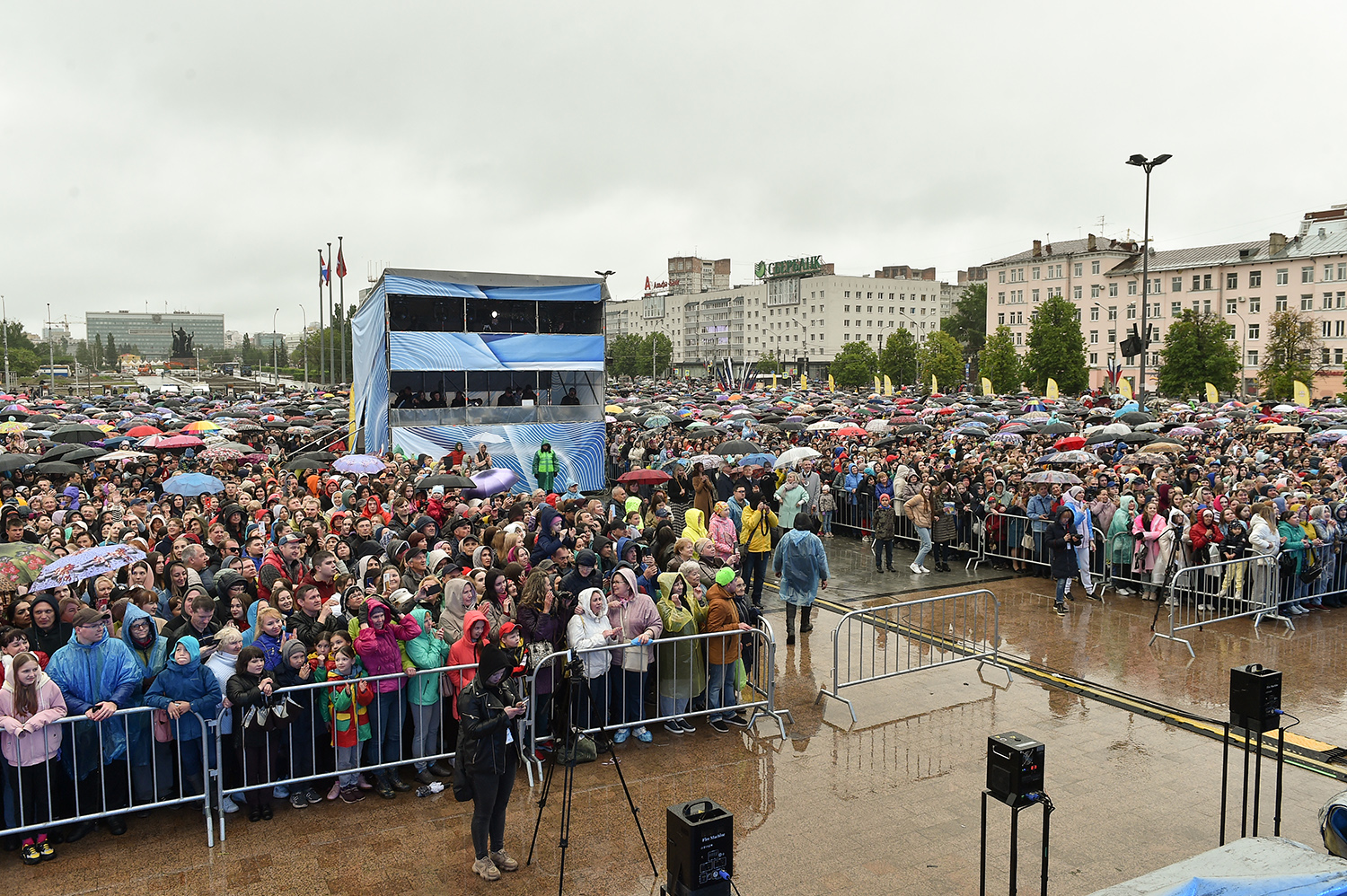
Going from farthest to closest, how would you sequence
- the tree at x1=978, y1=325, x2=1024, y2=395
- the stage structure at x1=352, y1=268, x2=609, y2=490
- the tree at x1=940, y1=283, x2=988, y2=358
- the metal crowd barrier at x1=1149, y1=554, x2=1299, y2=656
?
the tree at x1=940, y1=283, x2=988, y2=358
the tree at x1=978, y1=325, x2=1024, y2=395
the stage structure at x1=352, y1=268, x2=609, y2=490
the metal crowd barrier at x1=1149, y1=554, x2=1299, y2=656

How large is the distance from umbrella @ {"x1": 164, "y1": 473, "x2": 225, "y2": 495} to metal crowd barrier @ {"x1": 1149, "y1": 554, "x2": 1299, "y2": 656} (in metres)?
13.8

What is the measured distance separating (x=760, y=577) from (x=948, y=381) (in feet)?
230

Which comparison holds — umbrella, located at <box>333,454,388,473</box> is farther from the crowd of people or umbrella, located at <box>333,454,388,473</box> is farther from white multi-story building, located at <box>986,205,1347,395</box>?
white multi-story building, located at <box>986,205,1347,395</box>

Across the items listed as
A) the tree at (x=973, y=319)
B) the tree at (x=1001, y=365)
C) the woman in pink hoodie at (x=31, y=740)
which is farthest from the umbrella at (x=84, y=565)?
the tree at (x=973, y=319)

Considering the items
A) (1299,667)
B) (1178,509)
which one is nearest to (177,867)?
(1299,667)

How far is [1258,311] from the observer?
8419 centimetres

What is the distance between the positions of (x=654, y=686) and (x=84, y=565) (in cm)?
504

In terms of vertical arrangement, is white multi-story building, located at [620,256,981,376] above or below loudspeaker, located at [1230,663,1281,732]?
above

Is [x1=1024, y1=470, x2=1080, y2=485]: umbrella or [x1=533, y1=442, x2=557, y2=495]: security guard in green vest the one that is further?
[x1=533, y1=442, x2=557, y2=495]: security guard in green vest

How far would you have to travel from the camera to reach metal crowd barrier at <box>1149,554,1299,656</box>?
39.8 feet

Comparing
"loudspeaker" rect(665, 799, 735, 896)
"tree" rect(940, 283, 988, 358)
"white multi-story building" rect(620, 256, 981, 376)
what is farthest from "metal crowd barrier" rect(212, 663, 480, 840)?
"white multi-story building" rect(620, 256, 981, 376)

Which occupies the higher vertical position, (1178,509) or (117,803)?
(1178,509)

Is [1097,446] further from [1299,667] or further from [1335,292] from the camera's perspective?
[1335,292]

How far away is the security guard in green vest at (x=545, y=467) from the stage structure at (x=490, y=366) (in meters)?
0.29
